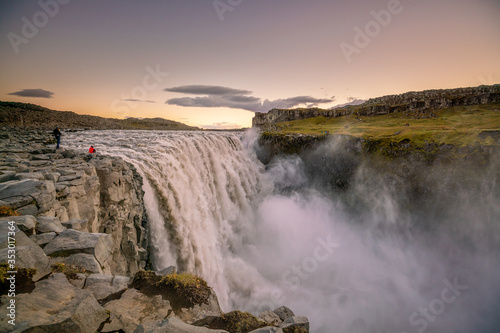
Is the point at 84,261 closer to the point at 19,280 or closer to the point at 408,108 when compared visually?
the point at 19,280

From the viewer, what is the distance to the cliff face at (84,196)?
828 centimetres

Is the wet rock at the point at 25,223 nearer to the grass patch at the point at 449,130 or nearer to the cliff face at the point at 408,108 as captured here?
the grass patch at the point at 449,130

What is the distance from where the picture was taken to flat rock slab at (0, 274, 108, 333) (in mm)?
3894

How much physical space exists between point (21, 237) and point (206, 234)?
16467 millimetres

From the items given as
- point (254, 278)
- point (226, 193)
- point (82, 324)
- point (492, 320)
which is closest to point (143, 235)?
point (82, 324)

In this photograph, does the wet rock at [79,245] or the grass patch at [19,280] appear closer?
the grass patch at [19,280]

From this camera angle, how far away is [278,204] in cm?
4038

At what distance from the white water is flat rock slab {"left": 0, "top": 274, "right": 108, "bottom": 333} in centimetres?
1061

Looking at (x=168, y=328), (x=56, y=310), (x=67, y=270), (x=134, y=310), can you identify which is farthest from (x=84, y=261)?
(x=168, y=328)

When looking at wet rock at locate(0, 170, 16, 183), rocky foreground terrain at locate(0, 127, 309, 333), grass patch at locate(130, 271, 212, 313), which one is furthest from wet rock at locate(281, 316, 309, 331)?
wet rock at locate(0, 170, 16, 183)

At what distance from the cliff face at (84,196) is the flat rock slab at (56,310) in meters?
2.26

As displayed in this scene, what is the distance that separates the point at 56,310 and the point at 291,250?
29.9 meters

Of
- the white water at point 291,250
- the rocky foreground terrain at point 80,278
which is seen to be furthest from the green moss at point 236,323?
the white water at point 291,250

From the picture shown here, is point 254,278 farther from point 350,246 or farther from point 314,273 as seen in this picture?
point 350,246
